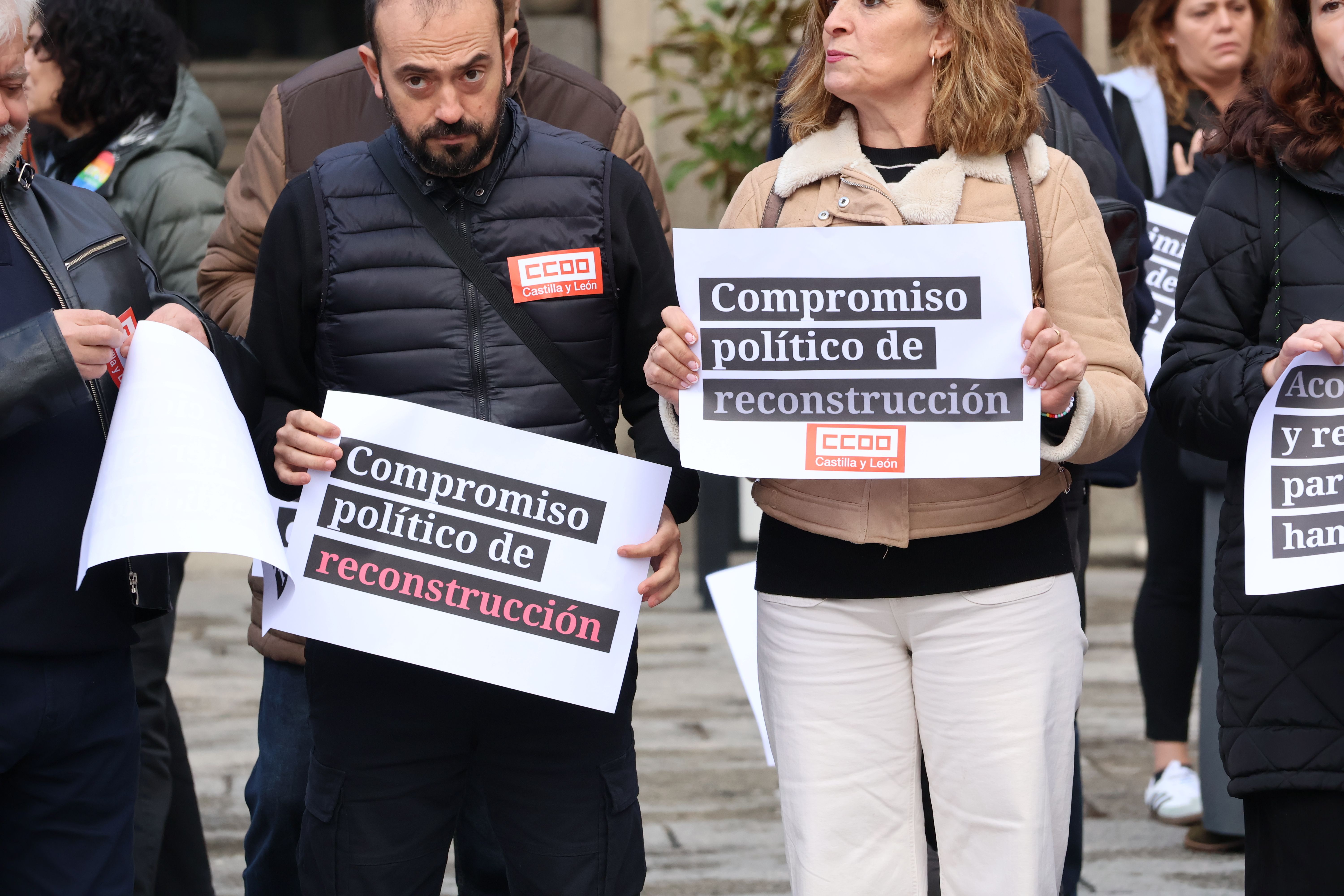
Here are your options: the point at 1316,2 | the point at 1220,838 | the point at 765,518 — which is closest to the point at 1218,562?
the point at 765,518

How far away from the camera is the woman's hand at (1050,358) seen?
8.86ft

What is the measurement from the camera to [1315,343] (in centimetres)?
274

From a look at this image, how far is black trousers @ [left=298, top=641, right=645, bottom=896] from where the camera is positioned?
2.96 meters

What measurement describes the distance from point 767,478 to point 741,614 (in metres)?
0.77

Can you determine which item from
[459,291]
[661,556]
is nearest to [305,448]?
[459,291]

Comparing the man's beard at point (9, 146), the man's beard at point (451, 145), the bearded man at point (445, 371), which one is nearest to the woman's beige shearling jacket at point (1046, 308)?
the bearded man at point (445, 371)

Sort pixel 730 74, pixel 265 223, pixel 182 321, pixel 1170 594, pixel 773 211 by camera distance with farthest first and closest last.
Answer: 1. pixel 730 74
2. pixel 1170 594
3. pixel 265 223
4. pixel 773 211
5. pixel 182 321

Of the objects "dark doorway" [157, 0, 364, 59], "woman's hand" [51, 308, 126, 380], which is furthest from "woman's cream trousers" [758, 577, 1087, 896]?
"dark doorway" [157, 0, 364, 59]

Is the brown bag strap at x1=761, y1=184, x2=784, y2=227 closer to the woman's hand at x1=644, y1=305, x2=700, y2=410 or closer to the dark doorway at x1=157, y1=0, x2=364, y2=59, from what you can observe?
the woman's hand at x1=644, y1=305, x2=700, y2=410

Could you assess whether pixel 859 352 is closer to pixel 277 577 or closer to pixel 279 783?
pixel 277 577

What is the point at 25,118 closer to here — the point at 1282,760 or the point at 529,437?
the point at 529,437

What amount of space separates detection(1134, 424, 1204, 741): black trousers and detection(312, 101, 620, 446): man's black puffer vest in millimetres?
2543

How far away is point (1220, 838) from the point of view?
15.6 ft

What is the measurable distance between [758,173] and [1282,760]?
1.34 m
